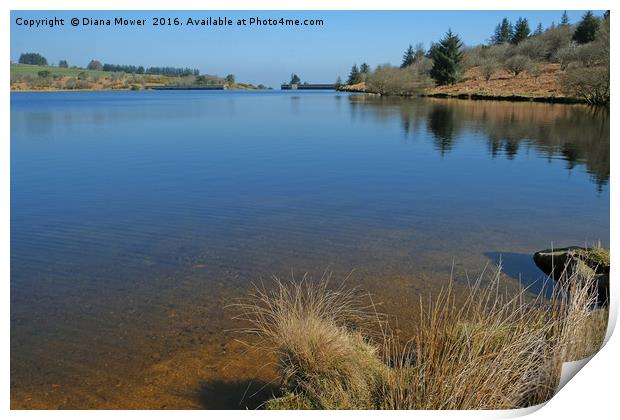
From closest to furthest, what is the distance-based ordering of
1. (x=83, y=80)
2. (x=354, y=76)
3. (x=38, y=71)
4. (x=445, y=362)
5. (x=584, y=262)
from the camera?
(x=445, y=362) < (x=584, y=262) < (x=38, y=71) < (x=83, y=80) < (x=354, y=76)

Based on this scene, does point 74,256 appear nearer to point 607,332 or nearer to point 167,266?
point 167,266

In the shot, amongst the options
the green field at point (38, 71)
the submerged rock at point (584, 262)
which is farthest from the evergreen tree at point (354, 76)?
the submerged rock at point (584, 262)

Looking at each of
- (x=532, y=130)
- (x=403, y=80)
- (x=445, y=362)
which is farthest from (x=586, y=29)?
(x=445, y=362)

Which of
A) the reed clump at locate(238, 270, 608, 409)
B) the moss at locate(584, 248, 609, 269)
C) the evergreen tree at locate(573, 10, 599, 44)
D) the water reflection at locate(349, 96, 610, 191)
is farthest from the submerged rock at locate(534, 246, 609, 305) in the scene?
the evergreen tree at locate(573, 10, 599, 44)

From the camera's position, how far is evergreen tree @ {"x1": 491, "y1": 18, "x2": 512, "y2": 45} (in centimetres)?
6501

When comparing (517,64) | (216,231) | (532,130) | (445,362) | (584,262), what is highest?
(517,64)

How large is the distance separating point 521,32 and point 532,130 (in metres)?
38.4

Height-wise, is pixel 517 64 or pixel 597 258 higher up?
pixel 517 64

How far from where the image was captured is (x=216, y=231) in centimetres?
970

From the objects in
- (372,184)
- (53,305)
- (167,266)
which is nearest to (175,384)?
(53,305)

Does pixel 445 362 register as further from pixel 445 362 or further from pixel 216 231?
pixel 216 231

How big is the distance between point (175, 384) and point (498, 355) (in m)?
2.69

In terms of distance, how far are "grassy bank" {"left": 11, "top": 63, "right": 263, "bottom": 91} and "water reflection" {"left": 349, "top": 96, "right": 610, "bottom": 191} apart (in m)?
21.5

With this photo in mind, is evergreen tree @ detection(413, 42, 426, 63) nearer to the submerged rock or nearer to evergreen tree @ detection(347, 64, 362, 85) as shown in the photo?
evergreen tree @ detection(347, 64, 362, 85)
